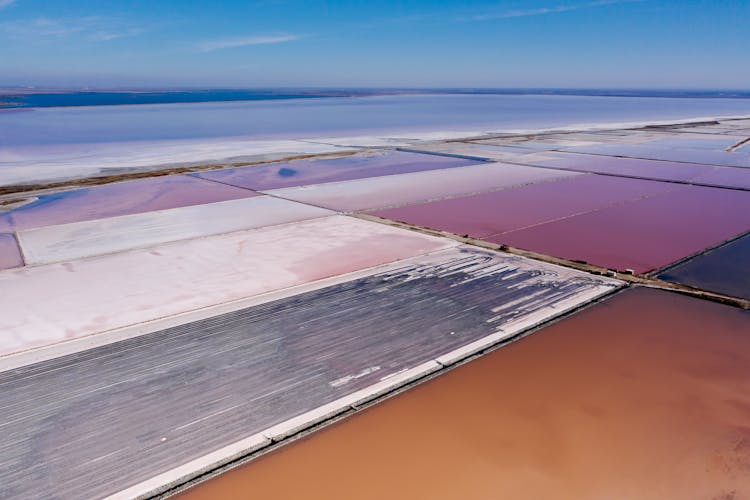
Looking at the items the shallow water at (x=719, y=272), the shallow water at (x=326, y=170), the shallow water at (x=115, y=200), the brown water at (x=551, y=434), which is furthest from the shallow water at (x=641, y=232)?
the shallow water at (x=115, y=200)

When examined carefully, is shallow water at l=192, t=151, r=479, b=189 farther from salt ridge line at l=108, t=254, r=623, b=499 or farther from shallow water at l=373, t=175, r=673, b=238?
salt ridge line at l=108, t=254, r=623, b=499

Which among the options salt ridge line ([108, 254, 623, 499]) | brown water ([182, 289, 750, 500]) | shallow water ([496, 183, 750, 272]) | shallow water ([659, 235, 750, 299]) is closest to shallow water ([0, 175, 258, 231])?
shallow water ([496, 183, 750, 272])

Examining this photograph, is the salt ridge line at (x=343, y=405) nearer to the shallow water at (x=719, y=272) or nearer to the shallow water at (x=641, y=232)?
the shallow water at (x=719, y=272)

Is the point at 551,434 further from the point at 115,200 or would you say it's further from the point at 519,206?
the point at 115,200

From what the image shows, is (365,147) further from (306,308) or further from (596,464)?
(596,464)

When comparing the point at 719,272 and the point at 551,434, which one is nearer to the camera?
the point at 551,434

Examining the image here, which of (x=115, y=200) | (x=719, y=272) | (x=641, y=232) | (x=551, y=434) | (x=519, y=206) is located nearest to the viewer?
(x=551, y=434)

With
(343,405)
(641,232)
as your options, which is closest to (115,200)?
(343,405)

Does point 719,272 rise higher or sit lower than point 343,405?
lower

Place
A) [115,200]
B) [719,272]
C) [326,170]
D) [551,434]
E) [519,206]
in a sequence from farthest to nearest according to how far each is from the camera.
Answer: [326,170]
[115,200]
[519,206]
[719,272]
[551,434]
